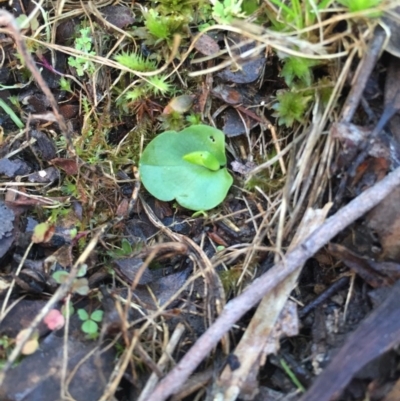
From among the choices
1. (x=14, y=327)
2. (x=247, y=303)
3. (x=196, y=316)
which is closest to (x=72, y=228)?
(x=14, y=327)

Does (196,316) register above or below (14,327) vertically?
above

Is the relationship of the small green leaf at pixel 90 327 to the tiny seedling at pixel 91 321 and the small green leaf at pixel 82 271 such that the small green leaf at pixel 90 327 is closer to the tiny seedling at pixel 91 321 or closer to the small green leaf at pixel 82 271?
the tiny seedling at pixel 91 321

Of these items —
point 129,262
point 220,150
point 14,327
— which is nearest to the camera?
point 14,327

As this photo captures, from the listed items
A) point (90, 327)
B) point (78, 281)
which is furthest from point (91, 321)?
point (78, 281)

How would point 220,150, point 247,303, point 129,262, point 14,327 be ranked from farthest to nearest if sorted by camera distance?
point 220,150
point 129,262
point 14,327
point 247,303

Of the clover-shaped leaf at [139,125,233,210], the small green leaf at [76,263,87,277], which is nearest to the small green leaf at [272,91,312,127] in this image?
the clover-shaped leaf at [139,125,233,210]

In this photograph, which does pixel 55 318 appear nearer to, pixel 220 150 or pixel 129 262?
pixel 129 262

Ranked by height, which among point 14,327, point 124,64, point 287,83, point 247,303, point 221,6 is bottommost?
point 14,327

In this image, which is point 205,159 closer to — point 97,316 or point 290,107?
point 290,107

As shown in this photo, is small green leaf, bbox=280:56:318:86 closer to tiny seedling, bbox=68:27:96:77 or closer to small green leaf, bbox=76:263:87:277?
tiny seedling, bbox=68:27:96:77
